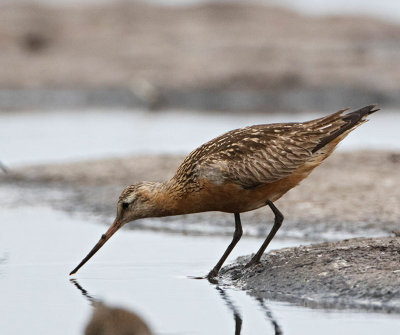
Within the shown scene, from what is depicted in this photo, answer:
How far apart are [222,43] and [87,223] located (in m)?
22.7

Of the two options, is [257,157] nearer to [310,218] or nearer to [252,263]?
[252,263]

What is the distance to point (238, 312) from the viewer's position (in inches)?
304

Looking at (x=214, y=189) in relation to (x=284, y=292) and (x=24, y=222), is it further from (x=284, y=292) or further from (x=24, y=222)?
(x=24, y=222)

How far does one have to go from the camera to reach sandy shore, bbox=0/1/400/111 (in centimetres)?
2858

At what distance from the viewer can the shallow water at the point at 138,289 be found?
23.7ft

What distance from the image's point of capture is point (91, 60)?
105 feet

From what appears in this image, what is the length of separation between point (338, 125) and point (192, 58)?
2299cm

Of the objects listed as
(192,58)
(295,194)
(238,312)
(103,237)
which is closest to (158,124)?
(192,58)

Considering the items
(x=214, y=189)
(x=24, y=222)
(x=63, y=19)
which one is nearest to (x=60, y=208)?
(x=24, y=222)

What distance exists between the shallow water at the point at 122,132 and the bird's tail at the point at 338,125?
8.04 m

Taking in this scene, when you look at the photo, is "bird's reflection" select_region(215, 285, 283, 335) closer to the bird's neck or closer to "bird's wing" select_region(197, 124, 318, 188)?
the bird's neck

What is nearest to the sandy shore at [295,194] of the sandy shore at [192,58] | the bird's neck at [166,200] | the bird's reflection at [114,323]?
the bird's neck at [166,200]

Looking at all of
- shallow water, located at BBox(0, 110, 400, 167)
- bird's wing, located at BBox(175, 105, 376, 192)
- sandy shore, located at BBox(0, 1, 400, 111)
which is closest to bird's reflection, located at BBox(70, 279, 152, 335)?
bird's wing, located at BBox(175, 105, 376, 192)

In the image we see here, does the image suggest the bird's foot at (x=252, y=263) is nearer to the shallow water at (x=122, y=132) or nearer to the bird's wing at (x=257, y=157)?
the bird's wing at (x=257, y=157)
